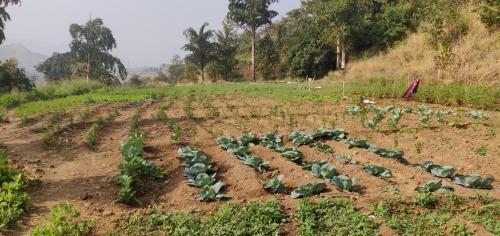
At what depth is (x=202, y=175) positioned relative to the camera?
4.82m

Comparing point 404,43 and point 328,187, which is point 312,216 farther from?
point 404,43

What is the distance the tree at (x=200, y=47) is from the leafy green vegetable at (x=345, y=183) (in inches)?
1190

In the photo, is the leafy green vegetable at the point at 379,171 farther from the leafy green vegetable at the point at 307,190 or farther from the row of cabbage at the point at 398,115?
the row of cabbage at the point at 398,115

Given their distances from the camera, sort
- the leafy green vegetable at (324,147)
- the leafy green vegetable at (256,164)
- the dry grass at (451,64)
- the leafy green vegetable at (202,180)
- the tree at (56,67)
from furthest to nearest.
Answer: the tree at (56,67) < the dry grass at (451,64) < the leafy green vegetable at (324,147) < the leafy green vegetable at (256,164) < the leafy green vegetable at (202,180)

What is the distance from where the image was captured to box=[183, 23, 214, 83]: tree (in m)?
33.6

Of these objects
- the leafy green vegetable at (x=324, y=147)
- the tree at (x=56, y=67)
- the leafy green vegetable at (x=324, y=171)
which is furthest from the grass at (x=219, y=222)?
the tree at (x=56, y=67)

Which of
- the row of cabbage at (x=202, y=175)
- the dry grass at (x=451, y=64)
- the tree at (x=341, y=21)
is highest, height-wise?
the tree at (x=341, y=21)

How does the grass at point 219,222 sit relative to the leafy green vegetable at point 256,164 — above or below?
below

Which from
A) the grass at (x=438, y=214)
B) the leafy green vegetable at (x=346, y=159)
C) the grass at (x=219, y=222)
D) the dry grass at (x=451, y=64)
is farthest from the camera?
the dry grass at (x=451, y=64)

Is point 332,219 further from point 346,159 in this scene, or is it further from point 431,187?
point 346,159

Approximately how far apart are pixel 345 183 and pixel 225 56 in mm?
31591

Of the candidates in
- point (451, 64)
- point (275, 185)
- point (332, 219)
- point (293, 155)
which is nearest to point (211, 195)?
point (275, 185)

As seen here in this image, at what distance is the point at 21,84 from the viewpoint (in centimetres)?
2431

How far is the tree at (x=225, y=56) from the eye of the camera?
34781mm
